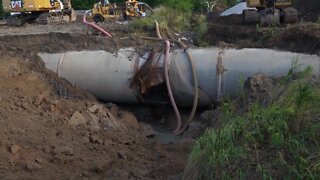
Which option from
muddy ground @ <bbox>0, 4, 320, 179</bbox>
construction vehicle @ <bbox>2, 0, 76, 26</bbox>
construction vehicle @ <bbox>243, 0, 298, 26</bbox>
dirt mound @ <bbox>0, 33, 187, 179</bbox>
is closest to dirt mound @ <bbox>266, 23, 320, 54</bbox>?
muddy ground @ <bbox>0, 4, 320, 179</bbox>

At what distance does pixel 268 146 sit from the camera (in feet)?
14.2

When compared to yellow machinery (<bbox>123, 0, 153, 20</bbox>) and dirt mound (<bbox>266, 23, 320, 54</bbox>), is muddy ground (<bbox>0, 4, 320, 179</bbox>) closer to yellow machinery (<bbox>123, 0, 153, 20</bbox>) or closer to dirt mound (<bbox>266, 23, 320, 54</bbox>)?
dirt mound (<bbox>266, 23, 320, 54</bbox>)

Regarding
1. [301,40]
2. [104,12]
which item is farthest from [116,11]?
[301,40]

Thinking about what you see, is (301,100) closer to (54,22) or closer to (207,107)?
(207,107)

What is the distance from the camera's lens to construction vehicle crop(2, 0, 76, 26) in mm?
25422

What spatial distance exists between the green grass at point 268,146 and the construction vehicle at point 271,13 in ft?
43.9

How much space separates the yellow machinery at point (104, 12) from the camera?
84.0ft

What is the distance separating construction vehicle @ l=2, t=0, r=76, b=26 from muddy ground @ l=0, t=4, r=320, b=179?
1522 centimetres

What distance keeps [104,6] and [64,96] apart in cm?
1794

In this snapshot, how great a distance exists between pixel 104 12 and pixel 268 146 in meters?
22.4

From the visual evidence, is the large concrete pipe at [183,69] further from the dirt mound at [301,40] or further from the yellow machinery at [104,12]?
the yellow machinery at [104,12]

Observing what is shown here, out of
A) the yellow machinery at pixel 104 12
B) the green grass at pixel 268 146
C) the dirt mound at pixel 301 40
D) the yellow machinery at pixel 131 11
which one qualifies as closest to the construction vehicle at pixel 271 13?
the yellow machinery at pixel 131 11

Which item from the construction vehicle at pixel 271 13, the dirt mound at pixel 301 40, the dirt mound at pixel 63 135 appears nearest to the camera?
the dirt mound at pixel 63 135

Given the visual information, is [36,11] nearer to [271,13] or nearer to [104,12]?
[104,12]
